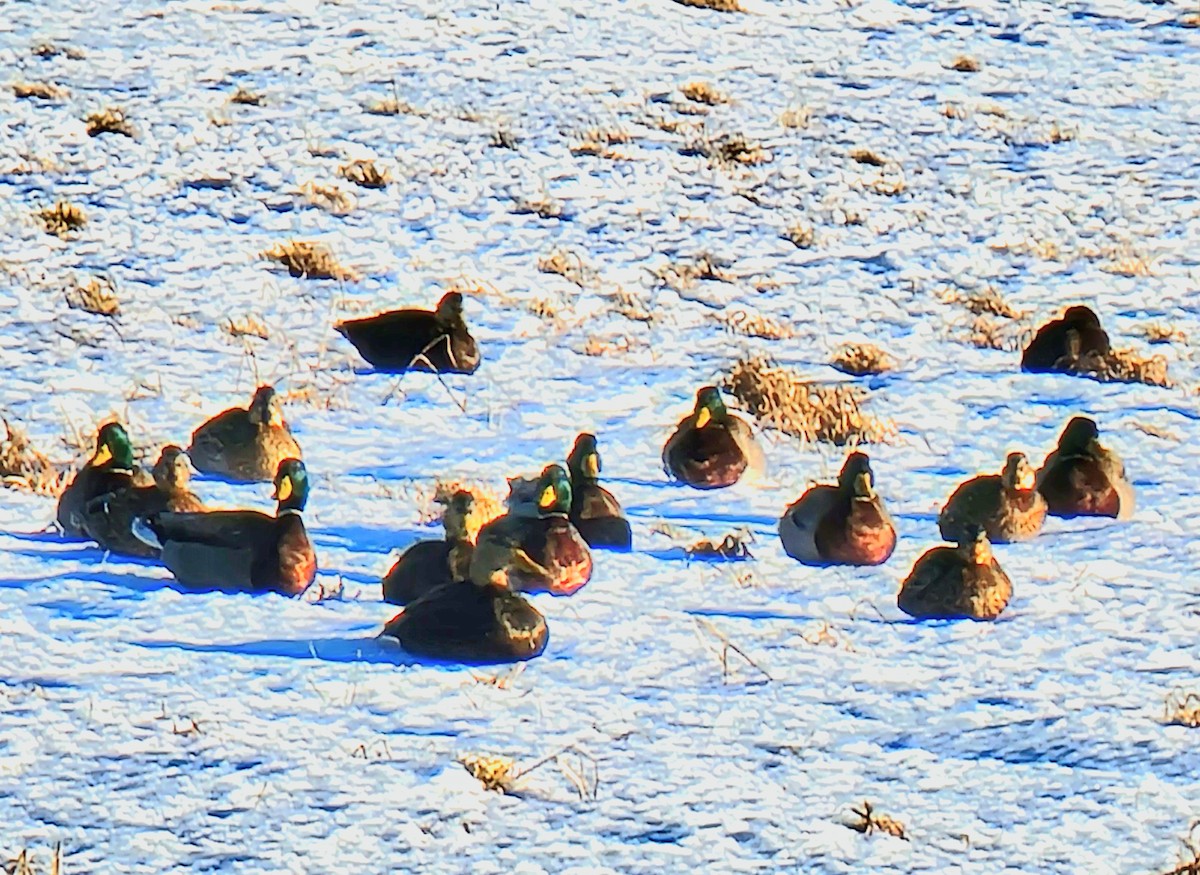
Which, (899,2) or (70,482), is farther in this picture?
(899,2)

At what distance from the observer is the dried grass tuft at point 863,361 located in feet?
37.1

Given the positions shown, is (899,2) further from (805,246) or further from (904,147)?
(805,246)

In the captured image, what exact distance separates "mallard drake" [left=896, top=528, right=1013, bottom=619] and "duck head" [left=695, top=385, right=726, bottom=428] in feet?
5.91

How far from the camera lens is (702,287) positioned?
1266 centimetres

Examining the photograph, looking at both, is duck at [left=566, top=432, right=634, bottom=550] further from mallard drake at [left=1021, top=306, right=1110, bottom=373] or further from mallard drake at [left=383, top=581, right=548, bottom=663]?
mallard drake at [left=1021, top=306, right=1110, bottom=373]

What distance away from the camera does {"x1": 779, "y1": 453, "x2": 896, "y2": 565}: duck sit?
26.1ft

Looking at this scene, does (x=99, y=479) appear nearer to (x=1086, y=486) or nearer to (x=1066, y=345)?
(x=1086, y=486)

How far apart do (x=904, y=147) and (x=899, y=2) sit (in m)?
3.69

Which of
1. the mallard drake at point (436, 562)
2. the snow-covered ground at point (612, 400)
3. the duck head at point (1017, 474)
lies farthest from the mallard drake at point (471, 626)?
the duck head at point (1017, 474)

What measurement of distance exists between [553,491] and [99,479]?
1.69 metres

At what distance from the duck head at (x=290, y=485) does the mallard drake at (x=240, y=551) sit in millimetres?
676

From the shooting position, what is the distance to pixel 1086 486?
8.74m

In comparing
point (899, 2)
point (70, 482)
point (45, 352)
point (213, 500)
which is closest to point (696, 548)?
point (213, 500)

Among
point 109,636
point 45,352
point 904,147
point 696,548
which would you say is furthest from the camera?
point 904,147
